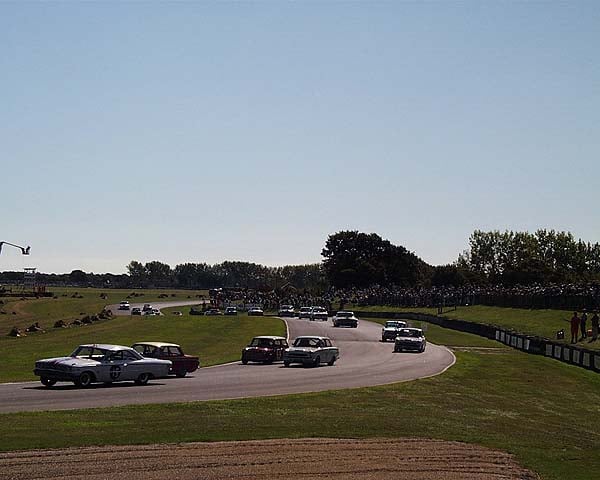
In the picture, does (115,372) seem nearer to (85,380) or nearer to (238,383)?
(85,380)

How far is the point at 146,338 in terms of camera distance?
6431 centimetres

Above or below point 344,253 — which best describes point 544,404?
below

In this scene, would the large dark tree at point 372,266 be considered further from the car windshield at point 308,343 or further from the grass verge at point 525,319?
Answer: the car windshield at point 308,343

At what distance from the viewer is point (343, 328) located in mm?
85688

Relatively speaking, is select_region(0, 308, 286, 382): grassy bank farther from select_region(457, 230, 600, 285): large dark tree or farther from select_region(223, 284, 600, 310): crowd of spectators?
select_region(457, 230, 600, 285): large dark tree

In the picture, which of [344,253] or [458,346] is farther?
[344,253]

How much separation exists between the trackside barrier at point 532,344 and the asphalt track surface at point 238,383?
5973 mm

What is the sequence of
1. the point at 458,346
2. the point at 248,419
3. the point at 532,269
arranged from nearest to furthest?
the point at 248,419, the point at 458,346, the point at 532,269

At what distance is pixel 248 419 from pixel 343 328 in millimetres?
63892

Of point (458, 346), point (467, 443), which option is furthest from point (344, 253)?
point (467, 443)

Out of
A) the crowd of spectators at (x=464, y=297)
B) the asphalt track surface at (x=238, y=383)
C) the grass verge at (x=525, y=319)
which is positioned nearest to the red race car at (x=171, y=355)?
the asphalt track surface at (x=238, y=383)

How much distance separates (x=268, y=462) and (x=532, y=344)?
141ft

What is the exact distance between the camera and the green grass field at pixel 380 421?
61.4 ft

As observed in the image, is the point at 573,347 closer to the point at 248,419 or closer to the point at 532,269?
the point at 248,419
